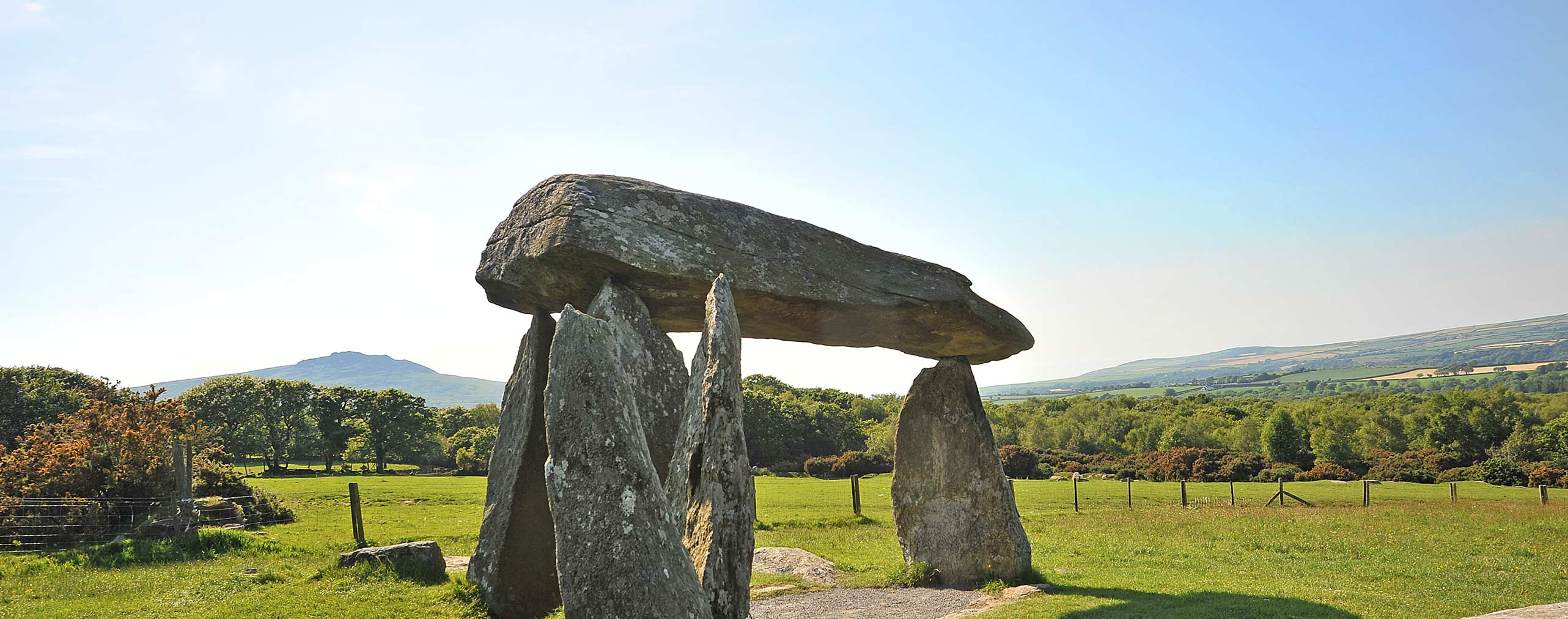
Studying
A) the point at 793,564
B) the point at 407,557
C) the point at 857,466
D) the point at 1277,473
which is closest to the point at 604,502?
the point at 407,557

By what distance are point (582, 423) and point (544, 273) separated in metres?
3.42

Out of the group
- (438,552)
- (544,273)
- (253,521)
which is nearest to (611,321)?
(544,273)

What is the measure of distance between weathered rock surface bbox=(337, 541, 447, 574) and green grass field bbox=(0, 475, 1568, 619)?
1.07 ft

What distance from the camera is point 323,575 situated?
13.3 metres

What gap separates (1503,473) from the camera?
41.5 m

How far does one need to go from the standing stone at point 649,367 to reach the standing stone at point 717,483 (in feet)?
4.13

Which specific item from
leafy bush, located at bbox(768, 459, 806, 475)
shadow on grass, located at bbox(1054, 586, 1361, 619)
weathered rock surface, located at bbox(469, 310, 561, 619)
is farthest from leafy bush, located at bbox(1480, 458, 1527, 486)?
weathered rock surface, located at bbox(469, 310, 561, 619)

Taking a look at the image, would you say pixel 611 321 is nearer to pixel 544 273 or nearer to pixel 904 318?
pixel 544 273

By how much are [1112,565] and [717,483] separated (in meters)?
11.3

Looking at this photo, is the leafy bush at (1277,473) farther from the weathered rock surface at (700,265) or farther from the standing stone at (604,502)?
the standing stone at (604,502)

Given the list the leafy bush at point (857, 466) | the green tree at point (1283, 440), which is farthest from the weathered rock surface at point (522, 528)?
the green tree at point (1283, 440)

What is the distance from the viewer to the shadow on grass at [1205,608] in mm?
11477

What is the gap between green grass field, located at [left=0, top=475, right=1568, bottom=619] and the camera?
1191cm

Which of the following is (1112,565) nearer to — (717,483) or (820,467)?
(717,483)
